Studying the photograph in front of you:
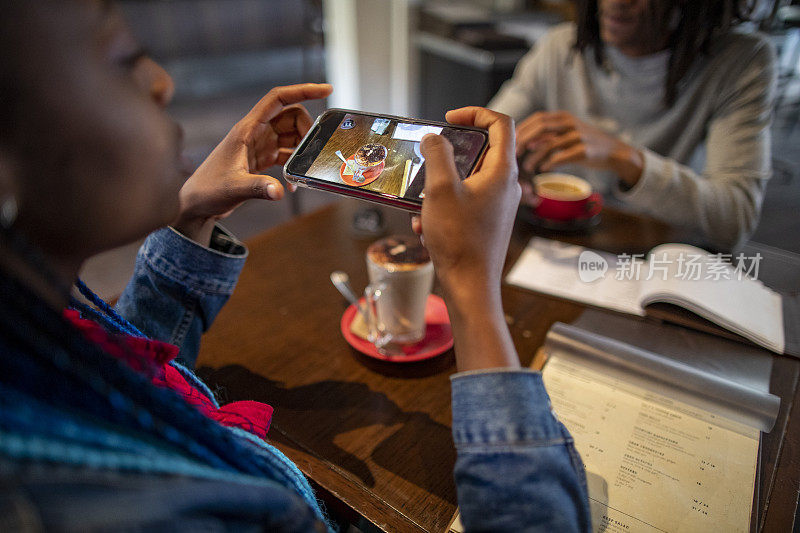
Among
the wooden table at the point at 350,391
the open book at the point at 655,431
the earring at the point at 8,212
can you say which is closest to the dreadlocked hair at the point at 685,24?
the wooden table at the point at 350,391

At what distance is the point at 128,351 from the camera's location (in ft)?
1.18

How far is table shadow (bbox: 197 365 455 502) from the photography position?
529 millimetres

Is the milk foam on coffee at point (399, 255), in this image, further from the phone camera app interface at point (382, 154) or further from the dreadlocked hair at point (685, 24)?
the dreadlocked hair at point (685, 24)

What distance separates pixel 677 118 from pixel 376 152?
3.27 ft

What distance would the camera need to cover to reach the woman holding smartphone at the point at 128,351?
278mm

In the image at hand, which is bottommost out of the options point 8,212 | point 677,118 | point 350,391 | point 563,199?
point 350,391

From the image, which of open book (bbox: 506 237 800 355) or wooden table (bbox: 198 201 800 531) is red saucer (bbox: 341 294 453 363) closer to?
wooden table (bbox: 198 201 800 531)

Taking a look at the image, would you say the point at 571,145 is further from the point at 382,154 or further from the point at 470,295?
the point at 470,295

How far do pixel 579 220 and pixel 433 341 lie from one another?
511mm

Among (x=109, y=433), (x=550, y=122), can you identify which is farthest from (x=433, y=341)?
(x=550, y=122)

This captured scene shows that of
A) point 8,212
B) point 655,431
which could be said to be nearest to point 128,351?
point 8,212

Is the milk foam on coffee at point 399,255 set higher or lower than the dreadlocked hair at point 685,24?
lower

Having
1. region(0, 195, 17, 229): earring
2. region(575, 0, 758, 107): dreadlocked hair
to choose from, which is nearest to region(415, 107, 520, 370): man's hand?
region(0, 195, 17, 229): earring

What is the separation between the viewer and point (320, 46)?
1.73 meters
